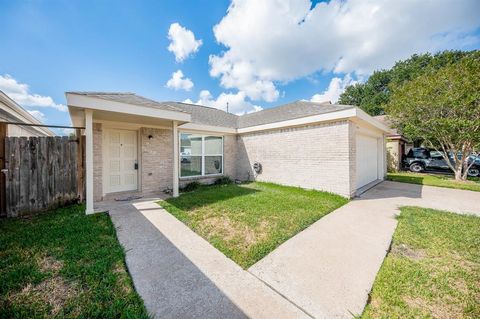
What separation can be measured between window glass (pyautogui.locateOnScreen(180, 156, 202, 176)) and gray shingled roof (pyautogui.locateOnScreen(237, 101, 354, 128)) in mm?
3586

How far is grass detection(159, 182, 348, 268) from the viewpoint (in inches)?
128

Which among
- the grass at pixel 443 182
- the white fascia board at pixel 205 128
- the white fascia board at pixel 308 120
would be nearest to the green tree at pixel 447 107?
the grass at pixel 443 182

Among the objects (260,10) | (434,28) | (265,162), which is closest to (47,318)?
(265,162)

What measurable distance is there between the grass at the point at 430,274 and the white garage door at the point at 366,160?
3.97 meters

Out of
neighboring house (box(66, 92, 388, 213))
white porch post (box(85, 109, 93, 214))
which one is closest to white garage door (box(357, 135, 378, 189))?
neighboring house (box(66, 92, 388, 213))

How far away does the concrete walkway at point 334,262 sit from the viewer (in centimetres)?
205

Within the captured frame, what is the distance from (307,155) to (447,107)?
8.87 metres

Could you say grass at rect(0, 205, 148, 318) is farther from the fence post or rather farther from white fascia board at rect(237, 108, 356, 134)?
white fascia board at rect(237, 108, 356, 134)

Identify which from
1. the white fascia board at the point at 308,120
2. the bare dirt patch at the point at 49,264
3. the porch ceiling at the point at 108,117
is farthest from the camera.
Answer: the white fascia board at the point at 308,120

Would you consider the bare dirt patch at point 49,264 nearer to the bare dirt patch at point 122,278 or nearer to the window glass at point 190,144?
the bare dirt patch at point 122,278

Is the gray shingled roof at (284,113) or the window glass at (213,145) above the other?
the gray shingled roof at (284,113)

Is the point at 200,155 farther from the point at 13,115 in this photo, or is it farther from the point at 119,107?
the point at 13,115

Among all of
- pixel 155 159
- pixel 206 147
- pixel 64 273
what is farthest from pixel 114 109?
pixel 206 147

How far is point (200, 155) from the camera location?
29.5 feet
